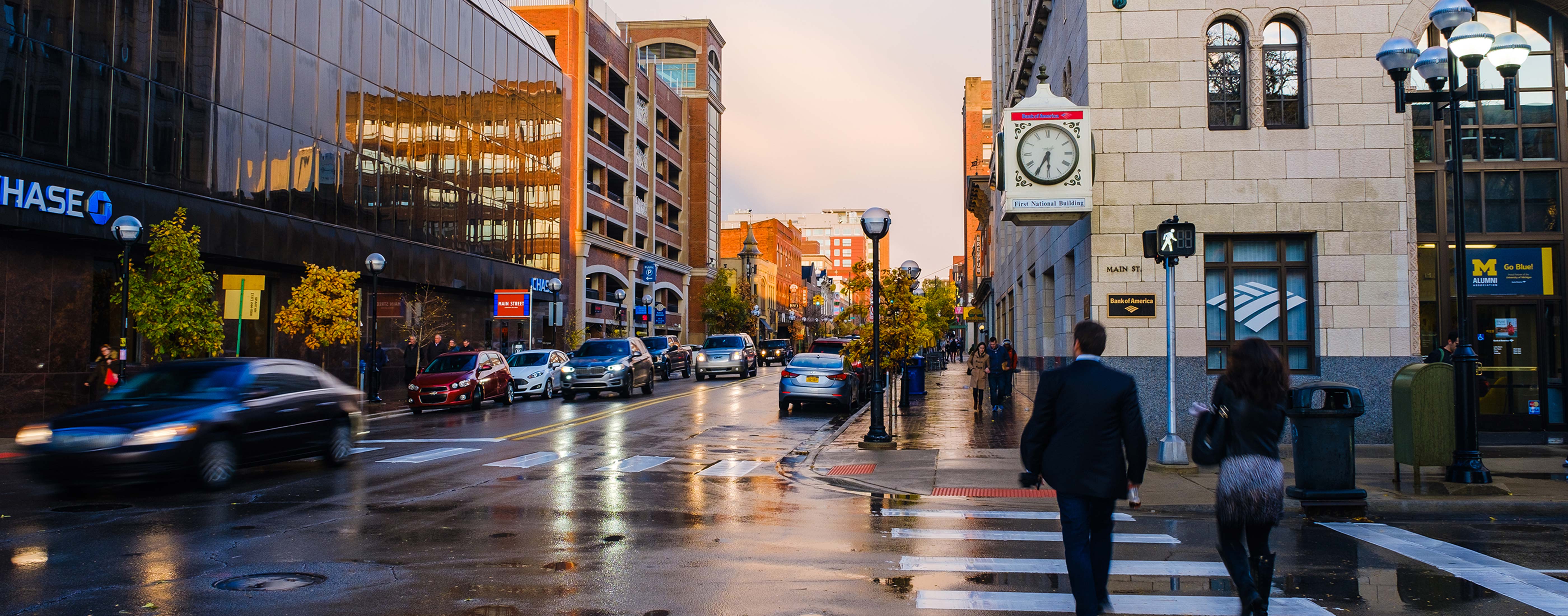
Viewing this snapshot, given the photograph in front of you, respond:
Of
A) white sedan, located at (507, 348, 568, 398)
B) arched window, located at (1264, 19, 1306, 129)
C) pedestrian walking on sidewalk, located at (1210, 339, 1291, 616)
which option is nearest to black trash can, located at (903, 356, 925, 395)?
white sedan, located at (507, 348, 568, 398)

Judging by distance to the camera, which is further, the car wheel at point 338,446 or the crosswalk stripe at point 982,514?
the car wheel at point 338,446

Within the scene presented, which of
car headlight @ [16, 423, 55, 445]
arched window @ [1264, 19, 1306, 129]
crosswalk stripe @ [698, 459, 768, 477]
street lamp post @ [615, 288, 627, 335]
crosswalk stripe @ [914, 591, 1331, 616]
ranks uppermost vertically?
arched window @ [1264, 19, 1306, 129]

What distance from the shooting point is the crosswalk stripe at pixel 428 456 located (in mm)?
13898

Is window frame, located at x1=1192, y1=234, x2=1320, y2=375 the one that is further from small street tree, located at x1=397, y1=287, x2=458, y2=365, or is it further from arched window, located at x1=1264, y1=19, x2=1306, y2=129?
small street tree, located at x1=397, y1=287, x2=458, y2=365

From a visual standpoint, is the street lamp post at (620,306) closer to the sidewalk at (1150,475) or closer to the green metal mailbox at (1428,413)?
the sidewalk at (1150,475)

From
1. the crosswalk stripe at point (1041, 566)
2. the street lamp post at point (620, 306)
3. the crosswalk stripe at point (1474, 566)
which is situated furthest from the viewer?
the street lamp post at point (620, 306)

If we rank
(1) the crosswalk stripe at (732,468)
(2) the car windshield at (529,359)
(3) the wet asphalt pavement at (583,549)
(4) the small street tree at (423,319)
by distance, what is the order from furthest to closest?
(4) the small street tree at (423,319) < (2) the car windshield at (529,359) < (1) the crosswalk stripe at (732,468) < (3) the wet asphalt pavement at (583,549)

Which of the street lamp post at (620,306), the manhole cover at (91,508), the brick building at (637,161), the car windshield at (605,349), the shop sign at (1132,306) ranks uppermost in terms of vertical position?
the brick building at (637,161)

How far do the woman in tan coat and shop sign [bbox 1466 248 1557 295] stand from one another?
9358 mm

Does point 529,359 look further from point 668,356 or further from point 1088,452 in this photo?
point 1088,452

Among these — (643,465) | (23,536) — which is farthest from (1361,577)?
(23,536)

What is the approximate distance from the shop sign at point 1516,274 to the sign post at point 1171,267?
6.34 m

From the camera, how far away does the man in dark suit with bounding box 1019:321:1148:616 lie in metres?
5.53

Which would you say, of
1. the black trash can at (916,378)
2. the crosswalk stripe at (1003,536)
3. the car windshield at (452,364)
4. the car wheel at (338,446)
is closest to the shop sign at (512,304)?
the car windshield at (452,364)
